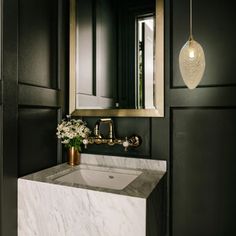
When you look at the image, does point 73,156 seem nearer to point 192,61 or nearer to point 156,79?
point 156,79

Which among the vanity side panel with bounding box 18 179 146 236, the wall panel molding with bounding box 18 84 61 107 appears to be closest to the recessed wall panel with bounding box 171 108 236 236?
the vanity side panel with bounding box 18 179 146 236

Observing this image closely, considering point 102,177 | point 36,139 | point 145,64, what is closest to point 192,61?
point 145,64

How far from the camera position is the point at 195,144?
1466 mm

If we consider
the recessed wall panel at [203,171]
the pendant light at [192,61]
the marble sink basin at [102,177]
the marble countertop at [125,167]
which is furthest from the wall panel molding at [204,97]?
the marble sink basin at [102,177]

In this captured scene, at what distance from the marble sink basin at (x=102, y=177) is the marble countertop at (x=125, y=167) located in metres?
0.04

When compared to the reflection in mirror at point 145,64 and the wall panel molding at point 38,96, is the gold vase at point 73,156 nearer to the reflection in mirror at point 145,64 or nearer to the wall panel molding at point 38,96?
the wall panel molding at point 38,96

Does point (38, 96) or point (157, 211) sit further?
point (38, 96)

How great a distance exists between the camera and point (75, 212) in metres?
1.21

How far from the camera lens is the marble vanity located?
3.57 feet

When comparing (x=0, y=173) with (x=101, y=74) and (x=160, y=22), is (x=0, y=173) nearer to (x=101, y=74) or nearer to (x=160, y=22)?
(x=101, y=74)

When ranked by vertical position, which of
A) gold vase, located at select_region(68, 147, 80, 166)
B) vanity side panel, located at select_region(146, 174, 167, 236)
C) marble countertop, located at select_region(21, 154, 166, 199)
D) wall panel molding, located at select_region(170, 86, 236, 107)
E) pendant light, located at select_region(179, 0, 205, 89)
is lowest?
vanity side panel, located at select_region(146, 174, 167, 236)

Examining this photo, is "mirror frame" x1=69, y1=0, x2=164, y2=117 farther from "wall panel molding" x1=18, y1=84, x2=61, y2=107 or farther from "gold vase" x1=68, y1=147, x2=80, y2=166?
"gold vase" x1=68, y1=147, x2=80, y2=166

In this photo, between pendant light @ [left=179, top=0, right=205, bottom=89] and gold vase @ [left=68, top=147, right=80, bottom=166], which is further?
gold vase @ [left=68, top=147, right=80, bottom=166]

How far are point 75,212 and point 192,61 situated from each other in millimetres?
977
